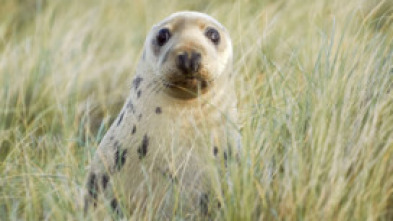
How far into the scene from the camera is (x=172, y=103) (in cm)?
353

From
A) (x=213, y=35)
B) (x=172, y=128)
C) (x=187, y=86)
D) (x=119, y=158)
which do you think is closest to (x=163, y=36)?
(x=213, y=35)

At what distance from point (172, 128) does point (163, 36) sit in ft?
1.82

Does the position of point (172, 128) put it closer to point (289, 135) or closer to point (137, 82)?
point (137, 82)

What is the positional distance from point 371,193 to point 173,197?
0.93 m

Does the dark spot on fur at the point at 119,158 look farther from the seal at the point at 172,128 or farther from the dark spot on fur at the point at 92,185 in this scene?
the dark spot on fur at the point at 92,185

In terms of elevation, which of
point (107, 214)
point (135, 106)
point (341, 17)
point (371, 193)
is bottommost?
point (107, 214)

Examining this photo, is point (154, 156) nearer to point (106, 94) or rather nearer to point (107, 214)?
point (107, 214)

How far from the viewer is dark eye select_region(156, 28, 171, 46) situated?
366 cm

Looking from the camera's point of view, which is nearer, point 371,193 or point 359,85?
point 371,193

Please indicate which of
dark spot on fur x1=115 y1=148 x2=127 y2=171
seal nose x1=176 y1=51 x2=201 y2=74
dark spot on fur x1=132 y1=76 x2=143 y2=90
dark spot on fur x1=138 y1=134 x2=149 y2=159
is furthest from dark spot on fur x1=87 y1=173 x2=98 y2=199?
seal nose x1=176 y1=51 x2=201 y2=74

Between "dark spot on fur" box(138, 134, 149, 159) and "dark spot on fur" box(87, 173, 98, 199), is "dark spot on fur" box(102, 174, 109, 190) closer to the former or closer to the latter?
"dark spot on fur" box(87, 173, 98, 199)

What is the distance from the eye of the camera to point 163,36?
3678 mm

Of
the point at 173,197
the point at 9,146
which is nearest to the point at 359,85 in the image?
the point at 173,197

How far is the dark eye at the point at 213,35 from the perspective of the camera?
3.71 metres
